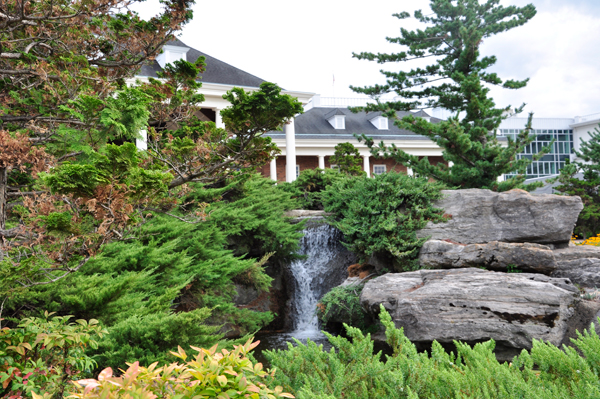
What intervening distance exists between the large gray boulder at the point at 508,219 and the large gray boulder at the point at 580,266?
0.61m

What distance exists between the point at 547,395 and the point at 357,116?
91.4 ft

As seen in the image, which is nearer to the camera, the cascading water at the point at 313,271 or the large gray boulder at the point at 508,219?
the large gray boulder at the point at 508,219

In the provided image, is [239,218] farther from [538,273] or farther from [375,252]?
[538,273]

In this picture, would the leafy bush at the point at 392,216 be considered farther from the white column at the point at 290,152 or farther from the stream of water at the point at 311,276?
the white column at the point at 290,152

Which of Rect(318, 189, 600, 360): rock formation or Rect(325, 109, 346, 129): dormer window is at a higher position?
Rect(325, 109, 346, 129): dormer window

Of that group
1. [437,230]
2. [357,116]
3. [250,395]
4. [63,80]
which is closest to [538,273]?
[437,230]

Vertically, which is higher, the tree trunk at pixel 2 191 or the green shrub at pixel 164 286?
the tree trunk at pixel 2 191

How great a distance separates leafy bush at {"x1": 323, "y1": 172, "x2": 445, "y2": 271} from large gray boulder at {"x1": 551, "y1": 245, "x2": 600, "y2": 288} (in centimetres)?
235

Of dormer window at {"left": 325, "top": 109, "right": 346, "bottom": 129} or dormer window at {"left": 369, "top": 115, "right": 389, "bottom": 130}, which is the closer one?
dormer window at {"left": 325, "top": 109, "right": 346, "bottom": 129}

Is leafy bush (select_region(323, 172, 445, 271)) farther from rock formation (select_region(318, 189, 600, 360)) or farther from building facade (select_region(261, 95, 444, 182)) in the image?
building facade (select_region(261, 95, 444, 182))

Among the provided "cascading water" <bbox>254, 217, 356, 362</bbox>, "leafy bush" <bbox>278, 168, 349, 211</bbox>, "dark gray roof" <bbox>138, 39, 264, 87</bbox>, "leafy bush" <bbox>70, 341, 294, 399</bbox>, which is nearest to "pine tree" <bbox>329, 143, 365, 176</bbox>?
"leafy bush" <bbox>278, 168, 349, 211</bbox>

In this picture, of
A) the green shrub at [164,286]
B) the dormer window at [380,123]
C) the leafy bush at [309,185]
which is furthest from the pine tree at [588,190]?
the green shrub at [164,286]

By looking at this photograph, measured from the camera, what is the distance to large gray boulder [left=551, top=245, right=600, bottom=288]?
691 centimetres

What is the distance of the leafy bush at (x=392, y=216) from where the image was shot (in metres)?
8.57
